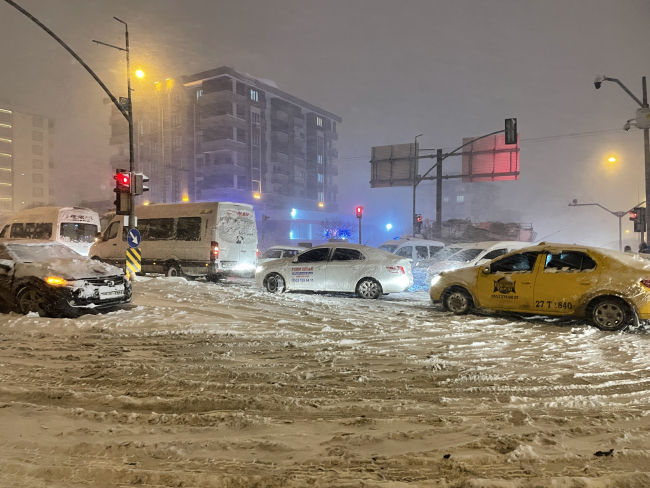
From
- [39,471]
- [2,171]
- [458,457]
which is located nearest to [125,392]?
[39,471]

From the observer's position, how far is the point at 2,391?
4.45m

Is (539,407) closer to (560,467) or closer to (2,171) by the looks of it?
(560,467)

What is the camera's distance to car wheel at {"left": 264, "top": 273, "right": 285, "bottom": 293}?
41.6 feet

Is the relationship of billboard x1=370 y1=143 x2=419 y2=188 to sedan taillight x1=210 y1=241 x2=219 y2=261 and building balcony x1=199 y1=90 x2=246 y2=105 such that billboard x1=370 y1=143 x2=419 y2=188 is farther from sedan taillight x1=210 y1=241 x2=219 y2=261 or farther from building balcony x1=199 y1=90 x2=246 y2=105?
building balcony x1=199 y1=90 x2=246 y2=105

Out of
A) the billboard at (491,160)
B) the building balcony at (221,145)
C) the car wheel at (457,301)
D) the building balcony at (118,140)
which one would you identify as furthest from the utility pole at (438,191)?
the building balcony at (118,140)

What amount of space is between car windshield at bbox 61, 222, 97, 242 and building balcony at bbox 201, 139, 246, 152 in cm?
4147

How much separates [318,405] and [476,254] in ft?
38.5

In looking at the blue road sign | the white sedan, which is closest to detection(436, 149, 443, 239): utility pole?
the white sedan

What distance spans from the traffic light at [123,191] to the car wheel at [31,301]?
5.31 metres

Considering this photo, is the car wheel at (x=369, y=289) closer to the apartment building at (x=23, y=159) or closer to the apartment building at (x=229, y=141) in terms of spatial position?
the apartment building at (x=229, y=141)

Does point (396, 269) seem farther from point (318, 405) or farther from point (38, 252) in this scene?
point (38, 252)

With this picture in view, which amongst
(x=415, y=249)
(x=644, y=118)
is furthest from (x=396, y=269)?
(x=644, y=118)

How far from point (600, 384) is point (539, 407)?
126cm

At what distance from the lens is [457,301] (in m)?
9.50
